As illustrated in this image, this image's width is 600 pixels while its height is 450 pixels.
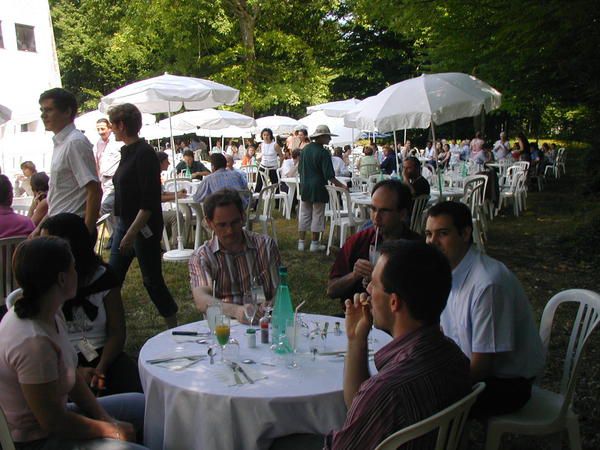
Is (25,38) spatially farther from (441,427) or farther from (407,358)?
(441,427)

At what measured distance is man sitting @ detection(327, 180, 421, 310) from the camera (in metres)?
3.61

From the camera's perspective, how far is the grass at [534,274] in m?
4.10

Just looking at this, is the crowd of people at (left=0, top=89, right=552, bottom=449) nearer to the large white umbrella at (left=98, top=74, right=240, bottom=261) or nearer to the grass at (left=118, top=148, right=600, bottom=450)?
the grass at (left=118, top=148, right=600, bottom=450)

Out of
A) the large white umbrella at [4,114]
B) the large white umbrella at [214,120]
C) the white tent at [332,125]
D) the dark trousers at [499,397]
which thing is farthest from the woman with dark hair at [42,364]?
the large white umbrella at [214,120]

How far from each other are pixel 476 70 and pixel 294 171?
4.49 m

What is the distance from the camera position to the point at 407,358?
1.68 meters

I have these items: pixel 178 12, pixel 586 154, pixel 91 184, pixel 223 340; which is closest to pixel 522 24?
pixel 586 154

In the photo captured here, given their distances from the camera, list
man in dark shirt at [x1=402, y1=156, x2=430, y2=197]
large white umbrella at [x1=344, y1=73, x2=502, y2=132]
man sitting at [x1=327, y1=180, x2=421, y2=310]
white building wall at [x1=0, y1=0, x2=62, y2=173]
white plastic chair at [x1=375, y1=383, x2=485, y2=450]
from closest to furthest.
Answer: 1. white plastic chair at [x1=375, y1=383, x2=485, y2=450]
2. man sitting at [x1=327, y1=180, x2=421, y2=310]
3. large white umbrella at [x1=344, y1=73, x2=502, y2=132]
4. man in dark shirt at [x1=402, y1=156, x2=430, y2=197]
5. white building wall at [x1=0, y1=0, x2=62, y2=173]

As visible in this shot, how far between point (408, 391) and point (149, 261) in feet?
10.4

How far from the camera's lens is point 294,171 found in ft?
39.9

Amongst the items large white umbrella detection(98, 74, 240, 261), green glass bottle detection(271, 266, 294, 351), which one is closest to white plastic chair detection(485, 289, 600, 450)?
green glass bottle detection(271, 266, 294, 351)

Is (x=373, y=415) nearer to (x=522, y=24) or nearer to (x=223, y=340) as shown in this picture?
(x=223, y=340)

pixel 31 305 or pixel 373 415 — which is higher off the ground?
pixel 31 305

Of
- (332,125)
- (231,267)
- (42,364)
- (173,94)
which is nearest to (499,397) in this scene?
(231,267)
